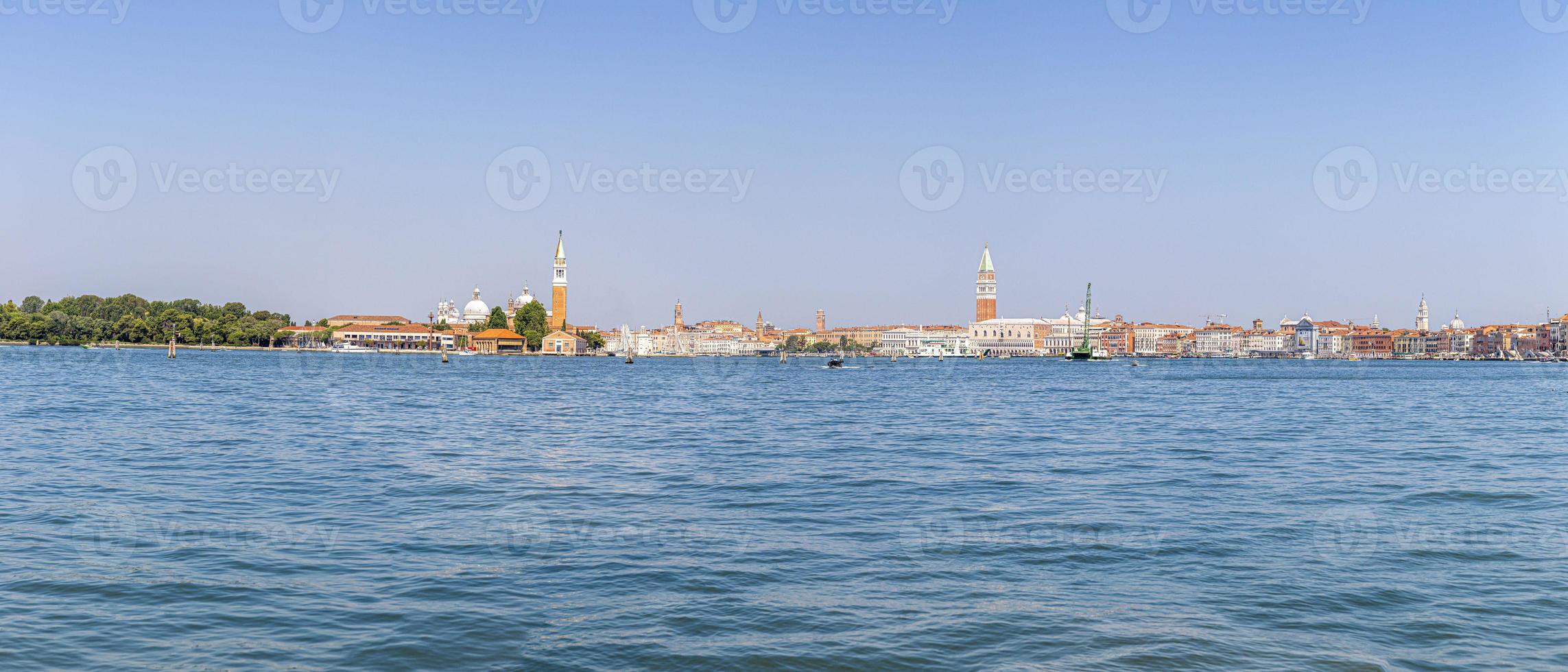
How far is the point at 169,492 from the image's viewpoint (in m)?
12.4

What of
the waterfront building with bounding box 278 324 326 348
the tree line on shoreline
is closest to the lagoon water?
the tree line on shoreline

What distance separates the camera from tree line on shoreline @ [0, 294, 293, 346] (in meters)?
130

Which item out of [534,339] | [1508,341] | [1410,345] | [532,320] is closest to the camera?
[534,339]

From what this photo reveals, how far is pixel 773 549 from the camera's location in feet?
30.9

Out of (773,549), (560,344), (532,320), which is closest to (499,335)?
(532,320)

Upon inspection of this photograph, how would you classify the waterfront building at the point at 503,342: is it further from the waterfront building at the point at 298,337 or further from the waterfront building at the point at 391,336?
the waterfront building at the point at 298,337

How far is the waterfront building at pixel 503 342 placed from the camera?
142m

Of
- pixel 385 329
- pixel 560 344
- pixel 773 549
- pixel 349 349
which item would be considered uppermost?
pixel 385 329

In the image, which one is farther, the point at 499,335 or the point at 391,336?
the point at 391,336

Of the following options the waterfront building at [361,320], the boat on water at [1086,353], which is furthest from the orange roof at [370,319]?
the boat on water at [1086,353]

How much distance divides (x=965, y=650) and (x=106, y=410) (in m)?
25.8

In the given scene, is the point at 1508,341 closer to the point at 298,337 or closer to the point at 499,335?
the point at 499,335

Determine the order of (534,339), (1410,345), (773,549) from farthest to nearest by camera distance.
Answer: (1410,345), (534,339), (773,549)

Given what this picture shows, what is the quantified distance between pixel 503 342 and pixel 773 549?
137674 mm
